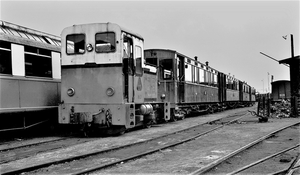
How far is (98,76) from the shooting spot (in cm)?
994

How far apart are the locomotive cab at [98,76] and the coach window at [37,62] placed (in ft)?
Result: 2.56

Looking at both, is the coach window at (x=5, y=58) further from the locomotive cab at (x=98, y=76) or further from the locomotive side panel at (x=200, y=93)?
the locomotive side panel at (x=200, y=93)

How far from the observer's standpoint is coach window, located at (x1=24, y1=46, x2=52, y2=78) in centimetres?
987

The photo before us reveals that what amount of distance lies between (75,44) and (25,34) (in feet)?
5.46

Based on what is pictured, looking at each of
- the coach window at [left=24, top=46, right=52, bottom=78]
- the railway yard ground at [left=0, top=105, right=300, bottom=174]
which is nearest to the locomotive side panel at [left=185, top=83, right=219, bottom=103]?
the railway yard ground at [left=0, top=105, right=300, bottom=174]

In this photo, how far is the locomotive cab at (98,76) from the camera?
382 inches

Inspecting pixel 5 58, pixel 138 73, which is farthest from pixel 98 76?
pixel 5 58

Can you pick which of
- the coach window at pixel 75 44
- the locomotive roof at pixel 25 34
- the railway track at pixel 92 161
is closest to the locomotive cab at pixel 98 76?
the coach window at pixel 75 44

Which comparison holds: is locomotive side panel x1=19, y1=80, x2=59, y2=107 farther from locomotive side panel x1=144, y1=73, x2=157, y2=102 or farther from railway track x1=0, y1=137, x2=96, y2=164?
locomotive side panel x1=144, y1=73, x2=157, y2=102

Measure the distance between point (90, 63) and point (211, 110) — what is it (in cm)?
1508

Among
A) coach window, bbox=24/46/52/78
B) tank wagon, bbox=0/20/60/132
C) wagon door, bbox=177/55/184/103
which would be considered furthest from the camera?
wagon door, bbox=177/55/184/103

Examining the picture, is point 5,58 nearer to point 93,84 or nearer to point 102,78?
point 93,84

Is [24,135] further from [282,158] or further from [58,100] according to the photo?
[282,158]

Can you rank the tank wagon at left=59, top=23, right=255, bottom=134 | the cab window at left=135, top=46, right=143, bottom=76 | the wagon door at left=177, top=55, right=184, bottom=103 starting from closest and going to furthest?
the tank wagon at left=59, top=23, right=255, bottom=134, the cab window at left=135, top=46, right=143, bottom=76, the wagon door at left=177, top=55, right=184, bottom=103
